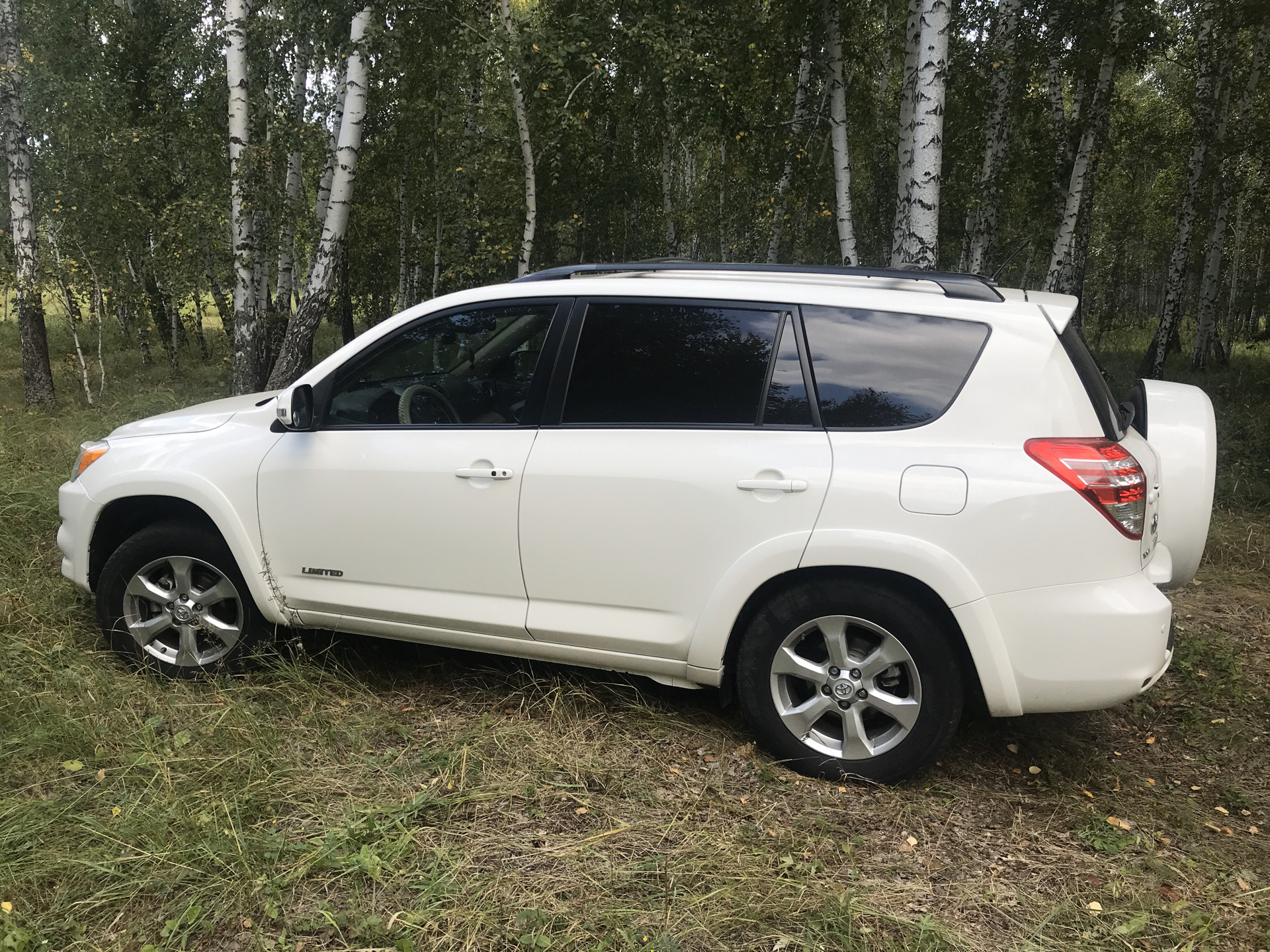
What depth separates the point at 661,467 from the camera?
10.4ft

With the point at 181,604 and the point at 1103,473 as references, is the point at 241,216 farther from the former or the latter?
the point at 1103,473

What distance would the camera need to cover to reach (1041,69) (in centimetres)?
1427

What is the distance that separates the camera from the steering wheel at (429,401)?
11.9 ft

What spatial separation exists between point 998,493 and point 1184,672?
7.42ft

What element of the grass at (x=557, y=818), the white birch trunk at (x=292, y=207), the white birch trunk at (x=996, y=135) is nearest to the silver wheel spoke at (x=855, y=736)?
the grass at (x=557, y=818)

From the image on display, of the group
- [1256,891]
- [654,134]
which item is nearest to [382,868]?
[1256,891]

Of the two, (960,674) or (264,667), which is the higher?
(960,674)

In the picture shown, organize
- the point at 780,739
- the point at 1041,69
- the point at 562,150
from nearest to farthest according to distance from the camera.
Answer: the point at 780,739 < the point at 1041,69 < the point at 562,150

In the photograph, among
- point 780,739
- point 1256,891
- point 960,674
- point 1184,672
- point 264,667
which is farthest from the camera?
point 1184,672

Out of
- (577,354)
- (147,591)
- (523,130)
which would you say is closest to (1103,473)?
(577,354)

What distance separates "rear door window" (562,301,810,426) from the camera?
10.4ft

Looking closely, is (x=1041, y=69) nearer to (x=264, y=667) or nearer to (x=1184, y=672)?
(x=1184, y=672)

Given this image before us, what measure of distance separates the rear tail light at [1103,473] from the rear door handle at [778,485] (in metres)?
0.73

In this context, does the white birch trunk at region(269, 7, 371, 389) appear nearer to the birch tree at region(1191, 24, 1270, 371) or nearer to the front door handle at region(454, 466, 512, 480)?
the front door handle at region(454, 466, 512, 480)
